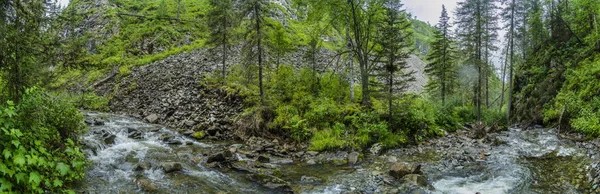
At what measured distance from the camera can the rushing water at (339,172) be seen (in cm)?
916

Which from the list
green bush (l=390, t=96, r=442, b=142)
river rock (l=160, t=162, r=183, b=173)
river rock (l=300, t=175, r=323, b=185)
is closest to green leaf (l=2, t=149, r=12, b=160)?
river rock (l=160, t=162, r=183, b=173)

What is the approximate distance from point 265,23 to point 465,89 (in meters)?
22.9

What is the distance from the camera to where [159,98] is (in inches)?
885

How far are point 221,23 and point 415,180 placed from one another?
59.7 ft

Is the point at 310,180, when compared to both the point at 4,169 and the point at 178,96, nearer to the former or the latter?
the point at 4,169

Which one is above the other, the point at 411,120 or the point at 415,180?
the point at 411,120

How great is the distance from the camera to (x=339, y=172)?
11.5 meters

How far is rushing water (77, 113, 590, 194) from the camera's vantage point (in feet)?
30.0

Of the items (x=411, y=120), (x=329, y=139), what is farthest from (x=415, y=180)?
(x=411, y=120)

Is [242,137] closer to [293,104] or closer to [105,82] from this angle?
[293,104]

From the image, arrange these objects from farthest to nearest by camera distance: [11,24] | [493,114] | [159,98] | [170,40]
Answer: [170,40] < [493,114] < [159,98] < [11,24]

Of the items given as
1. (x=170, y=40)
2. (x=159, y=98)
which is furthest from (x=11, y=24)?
(x=170, y=40)

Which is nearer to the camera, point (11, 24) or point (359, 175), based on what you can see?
point (11, 24)

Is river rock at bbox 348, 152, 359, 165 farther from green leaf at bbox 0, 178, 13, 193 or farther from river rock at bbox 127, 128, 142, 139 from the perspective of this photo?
green leaf at bbox 0, 178, 13, 193
